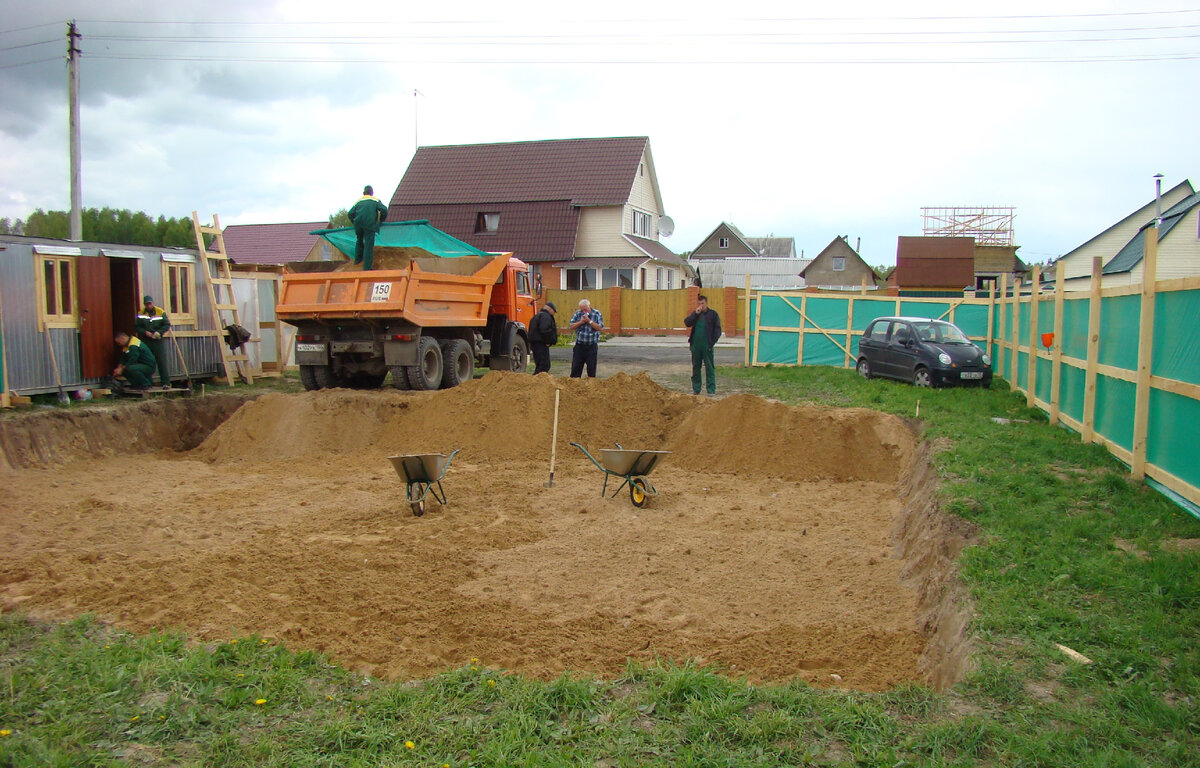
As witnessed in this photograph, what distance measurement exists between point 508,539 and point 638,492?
5.52 feet

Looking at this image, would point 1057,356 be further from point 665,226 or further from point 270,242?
point 270,242

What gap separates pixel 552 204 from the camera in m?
34.4

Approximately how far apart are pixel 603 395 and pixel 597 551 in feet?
18.0

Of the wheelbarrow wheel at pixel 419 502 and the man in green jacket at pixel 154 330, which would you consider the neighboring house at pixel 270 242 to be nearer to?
the man in green jacket at pixel 154 330

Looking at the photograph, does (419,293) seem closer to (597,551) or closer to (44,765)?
(597,551)

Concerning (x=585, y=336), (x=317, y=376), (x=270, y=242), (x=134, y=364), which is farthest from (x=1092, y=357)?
(x=270, y=242)

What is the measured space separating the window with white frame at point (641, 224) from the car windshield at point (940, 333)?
21729 mm

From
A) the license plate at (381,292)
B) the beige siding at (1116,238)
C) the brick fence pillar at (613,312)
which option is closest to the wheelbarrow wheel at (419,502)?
the license plate at (381,292)

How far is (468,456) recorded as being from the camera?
11.1m

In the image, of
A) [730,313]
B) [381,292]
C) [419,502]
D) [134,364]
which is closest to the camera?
[419,502]

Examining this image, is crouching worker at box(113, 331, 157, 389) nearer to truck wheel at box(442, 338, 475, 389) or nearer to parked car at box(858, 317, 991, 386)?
truck wheel at box(442, 338, 475, 389)

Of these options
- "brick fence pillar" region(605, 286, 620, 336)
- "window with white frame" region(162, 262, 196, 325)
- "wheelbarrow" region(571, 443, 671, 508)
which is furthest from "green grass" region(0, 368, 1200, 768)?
"brick fence pillar" region(605, 286, 620, 336)

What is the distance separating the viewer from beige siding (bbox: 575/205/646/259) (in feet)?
113

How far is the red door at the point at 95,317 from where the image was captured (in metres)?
12.5
